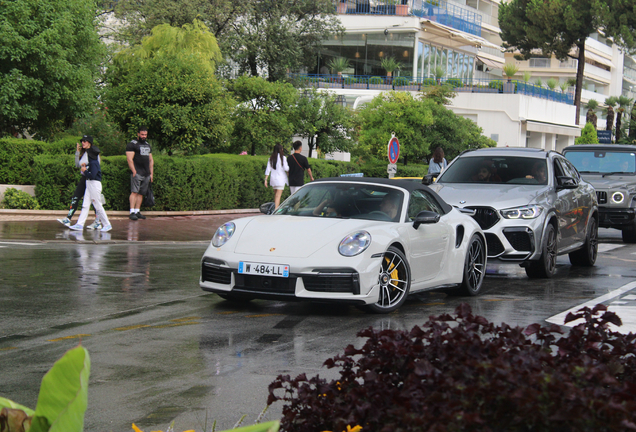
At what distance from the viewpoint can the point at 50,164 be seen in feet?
57.6

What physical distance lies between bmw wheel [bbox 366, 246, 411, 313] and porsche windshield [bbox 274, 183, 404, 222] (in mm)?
568

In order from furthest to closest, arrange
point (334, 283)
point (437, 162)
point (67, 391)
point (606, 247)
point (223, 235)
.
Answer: point (437, 162), point (606, 247), point (223, 235), point (334, 283), point (67, 391)

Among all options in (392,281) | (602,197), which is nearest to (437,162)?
(602,197)

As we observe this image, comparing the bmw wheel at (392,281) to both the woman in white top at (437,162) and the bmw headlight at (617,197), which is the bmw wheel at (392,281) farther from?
the woman in white top at (437,162)

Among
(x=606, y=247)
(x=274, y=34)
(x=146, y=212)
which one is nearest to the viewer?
(x=606, y=247)

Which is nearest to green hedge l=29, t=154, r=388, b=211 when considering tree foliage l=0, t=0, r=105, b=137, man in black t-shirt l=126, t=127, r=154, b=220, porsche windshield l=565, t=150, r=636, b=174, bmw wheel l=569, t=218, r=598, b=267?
man in black t-shirt l=126, t=127, r=154, b=220

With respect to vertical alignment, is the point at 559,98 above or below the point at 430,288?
above

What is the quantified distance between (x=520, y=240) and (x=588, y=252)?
2.67 m

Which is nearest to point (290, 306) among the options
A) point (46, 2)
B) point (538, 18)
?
point (46, 2)

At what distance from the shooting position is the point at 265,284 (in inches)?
300

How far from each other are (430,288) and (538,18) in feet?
179

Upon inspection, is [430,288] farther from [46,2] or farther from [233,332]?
[46,2]

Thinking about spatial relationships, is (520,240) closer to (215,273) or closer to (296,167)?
(215,273)

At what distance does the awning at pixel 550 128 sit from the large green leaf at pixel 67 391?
178 ft
